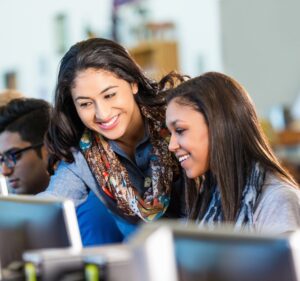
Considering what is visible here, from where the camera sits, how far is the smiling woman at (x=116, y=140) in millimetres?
2201

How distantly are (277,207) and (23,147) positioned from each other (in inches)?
51.7

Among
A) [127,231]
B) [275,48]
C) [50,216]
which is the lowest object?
[127,231]

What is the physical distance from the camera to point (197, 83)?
74.9 inches

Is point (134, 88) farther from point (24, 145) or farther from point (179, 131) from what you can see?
point (24, 145)

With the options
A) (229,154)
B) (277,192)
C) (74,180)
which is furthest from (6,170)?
(277,192)

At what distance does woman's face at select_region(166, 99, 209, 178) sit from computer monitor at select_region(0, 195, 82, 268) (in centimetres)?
55

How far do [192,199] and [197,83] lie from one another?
325 millimetres

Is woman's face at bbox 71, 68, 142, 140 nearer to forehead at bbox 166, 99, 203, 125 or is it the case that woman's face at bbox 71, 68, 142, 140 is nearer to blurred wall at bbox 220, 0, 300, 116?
forehead at bbox 166, 99, 203, 125

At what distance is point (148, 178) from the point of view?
7.79 ft

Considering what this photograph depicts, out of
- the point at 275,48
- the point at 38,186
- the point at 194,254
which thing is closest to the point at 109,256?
the point at 194,254

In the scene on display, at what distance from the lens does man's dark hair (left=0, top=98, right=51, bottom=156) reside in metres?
2.77

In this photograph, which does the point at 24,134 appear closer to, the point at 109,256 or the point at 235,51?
the point at 109,256

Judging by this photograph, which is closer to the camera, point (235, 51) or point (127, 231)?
point (127, 231)

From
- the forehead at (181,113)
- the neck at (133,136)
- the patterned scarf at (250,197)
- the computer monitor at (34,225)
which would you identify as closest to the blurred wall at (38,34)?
the neck at (133,136)
